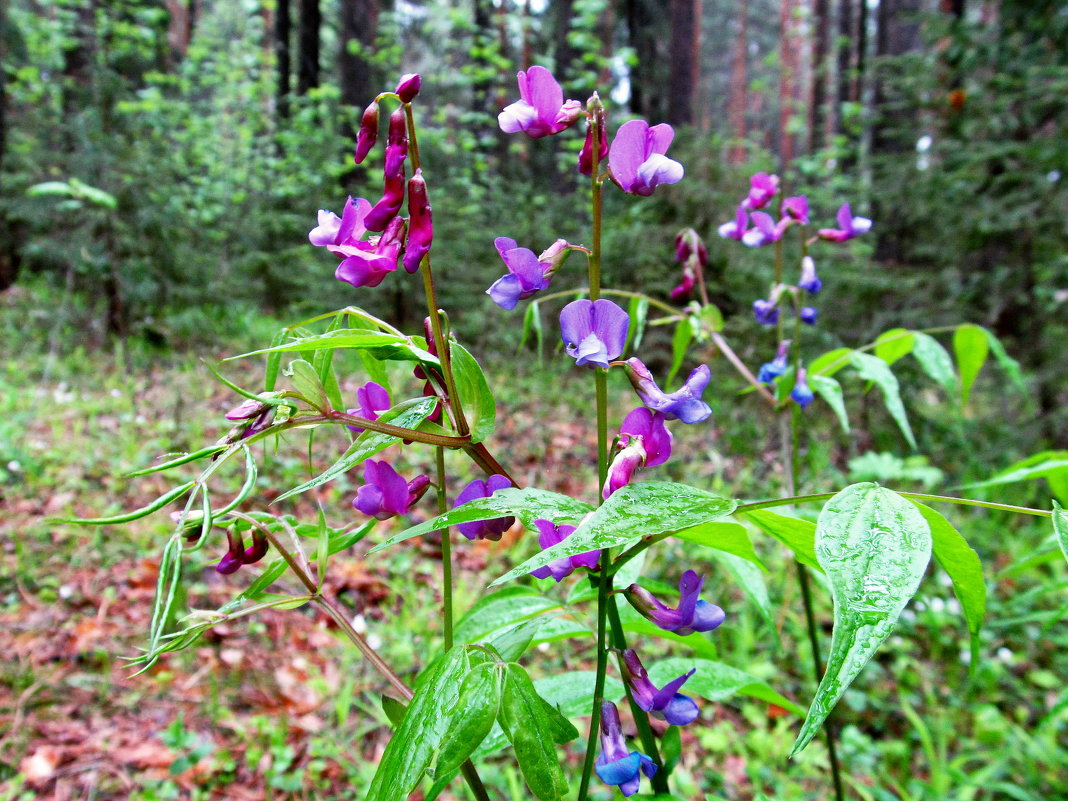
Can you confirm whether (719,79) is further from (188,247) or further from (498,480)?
(498,480)

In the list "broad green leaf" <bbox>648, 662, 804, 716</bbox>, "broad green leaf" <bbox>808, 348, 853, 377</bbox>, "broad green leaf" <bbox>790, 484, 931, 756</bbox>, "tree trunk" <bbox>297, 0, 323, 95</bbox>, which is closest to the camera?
"broad green leaf" <bbox>790, 484, 931, 756</bbox>

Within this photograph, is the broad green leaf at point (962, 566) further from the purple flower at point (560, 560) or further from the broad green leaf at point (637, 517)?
the purple flower at point (560, 560)

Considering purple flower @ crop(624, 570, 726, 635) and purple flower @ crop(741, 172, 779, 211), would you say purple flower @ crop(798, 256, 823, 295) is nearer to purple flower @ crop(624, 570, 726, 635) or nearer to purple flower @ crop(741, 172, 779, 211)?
purple flower @ crop(741, 172, 779, 211)

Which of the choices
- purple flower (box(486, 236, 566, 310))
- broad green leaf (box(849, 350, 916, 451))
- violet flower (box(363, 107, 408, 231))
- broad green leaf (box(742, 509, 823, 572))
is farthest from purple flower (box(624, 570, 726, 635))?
broad green leaf (box(849, 350, 916, 451))

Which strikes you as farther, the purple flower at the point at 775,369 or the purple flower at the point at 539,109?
the purple flower at the point at 775,369

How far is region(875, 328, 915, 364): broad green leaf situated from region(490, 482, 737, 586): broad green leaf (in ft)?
3.19

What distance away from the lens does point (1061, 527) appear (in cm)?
54

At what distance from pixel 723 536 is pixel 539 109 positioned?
0.52 meters

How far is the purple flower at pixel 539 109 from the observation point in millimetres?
762

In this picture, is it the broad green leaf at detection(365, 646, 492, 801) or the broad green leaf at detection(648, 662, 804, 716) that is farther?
the broad green leaf at detection(648, 662, 804, 716)

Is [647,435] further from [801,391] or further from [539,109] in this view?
[801,391]

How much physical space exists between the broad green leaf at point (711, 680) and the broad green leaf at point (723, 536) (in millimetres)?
263

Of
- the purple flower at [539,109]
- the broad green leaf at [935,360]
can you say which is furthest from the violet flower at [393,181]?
the broad green leaf at [935,360]

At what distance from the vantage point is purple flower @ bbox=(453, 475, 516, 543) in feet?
2.48
